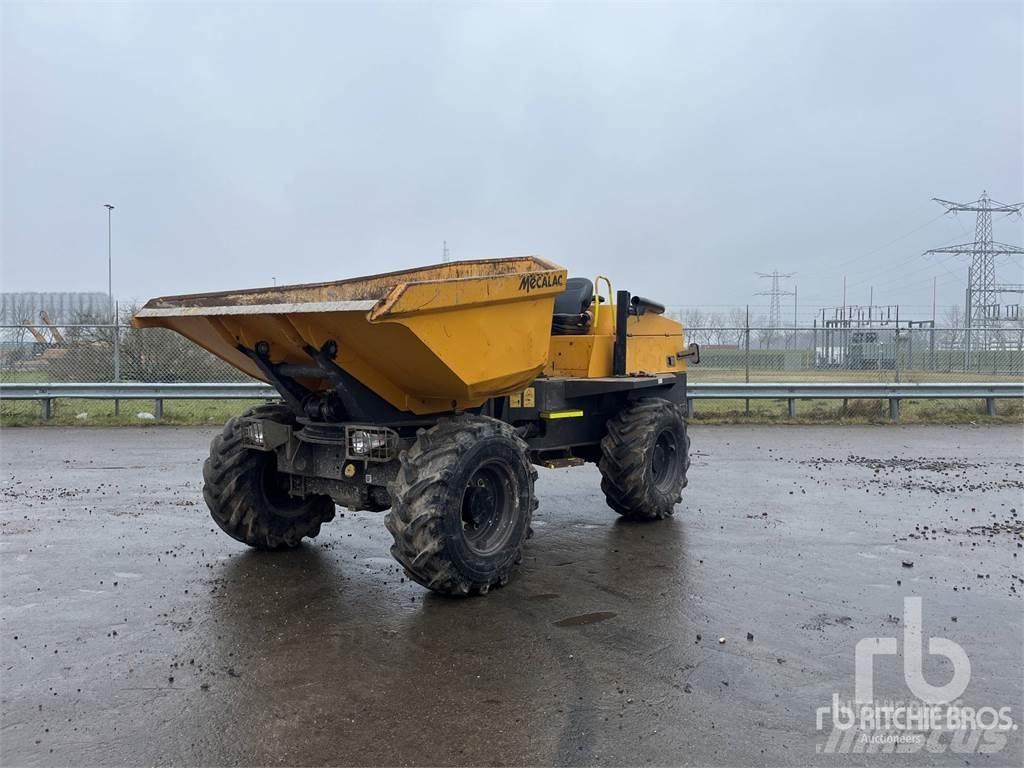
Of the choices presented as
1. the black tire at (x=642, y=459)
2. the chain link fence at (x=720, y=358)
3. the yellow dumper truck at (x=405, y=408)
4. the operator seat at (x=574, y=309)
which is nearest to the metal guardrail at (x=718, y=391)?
the chain link fence at (x=720, y=358)

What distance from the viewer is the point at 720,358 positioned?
1784cm

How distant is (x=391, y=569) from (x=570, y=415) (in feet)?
6.61

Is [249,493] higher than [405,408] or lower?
lower

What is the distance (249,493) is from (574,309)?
3.20m

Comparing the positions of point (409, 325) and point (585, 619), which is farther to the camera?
point (585, 619)

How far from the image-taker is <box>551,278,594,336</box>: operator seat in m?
7.30

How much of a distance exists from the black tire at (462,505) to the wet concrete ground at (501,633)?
25cm

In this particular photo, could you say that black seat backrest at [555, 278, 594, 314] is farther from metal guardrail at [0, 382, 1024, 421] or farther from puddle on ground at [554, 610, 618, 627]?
metal guardrail at [0, 382, 1024, 421]

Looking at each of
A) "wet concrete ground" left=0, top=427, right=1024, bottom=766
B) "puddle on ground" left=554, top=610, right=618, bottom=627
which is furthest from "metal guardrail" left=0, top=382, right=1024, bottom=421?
"puddle on ground" left=554, top=610, right=618, bottom=627

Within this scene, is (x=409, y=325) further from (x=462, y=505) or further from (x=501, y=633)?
(x=501, y=633)

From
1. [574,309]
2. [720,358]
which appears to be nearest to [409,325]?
[574,309]

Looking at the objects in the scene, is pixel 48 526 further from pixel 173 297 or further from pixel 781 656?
pixel 781 656

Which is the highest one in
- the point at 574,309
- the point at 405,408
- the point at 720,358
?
the point at 574,309

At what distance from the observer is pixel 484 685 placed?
13.0 feet
